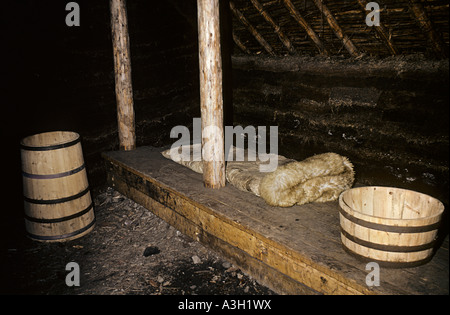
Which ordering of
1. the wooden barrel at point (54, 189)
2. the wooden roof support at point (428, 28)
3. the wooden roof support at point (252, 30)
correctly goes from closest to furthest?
1. the wooden barrel at point (54, 189)
2. the wooden roof support at point (428, 28)
3. the wooden roof support at point (252, 30)

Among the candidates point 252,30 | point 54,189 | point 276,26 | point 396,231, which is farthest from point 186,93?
point 396,231

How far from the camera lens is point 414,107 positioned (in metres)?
3.84

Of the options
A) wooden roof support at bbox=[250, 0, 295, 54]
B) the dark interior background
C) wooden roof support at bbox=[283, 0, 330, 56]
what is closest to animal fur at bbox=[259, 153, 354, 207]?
the dark interior background

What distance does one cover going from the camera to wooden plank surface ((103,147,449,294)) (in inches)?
77.1

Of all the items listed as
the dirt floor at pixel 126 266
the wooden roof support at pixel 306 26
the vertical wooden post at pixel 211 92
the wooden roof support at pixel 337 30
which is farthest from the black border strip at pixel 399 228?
the wooden roof support at pixel 306 26

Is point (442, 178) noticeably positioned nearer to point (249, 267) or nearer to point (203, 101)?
point (249, 267)

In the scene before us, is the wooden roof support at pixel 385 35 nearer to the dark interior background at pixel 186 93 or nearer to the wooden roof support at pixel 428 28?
the dark interior background at pixel 186 93

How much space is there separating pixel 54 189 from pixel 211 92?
62.2 inches

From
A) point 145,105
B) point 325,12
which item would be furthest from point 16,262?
point 325,12

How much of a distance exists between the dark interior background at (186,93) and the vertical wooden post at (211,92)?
1.60 m

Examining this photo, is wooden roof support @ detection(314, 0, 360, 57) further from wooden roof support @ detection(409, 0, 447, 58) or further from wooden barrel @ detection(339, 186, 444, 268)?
wooden barrel @ detection(339, 186, 444, 268)

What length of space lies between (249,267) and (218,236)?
1.21 feet

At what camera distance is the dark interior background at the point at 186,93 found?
10.8ft

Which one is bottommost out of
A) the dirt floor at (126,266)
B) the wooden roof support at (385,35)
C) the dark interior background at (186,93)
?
the dirt floor at (126,266)
